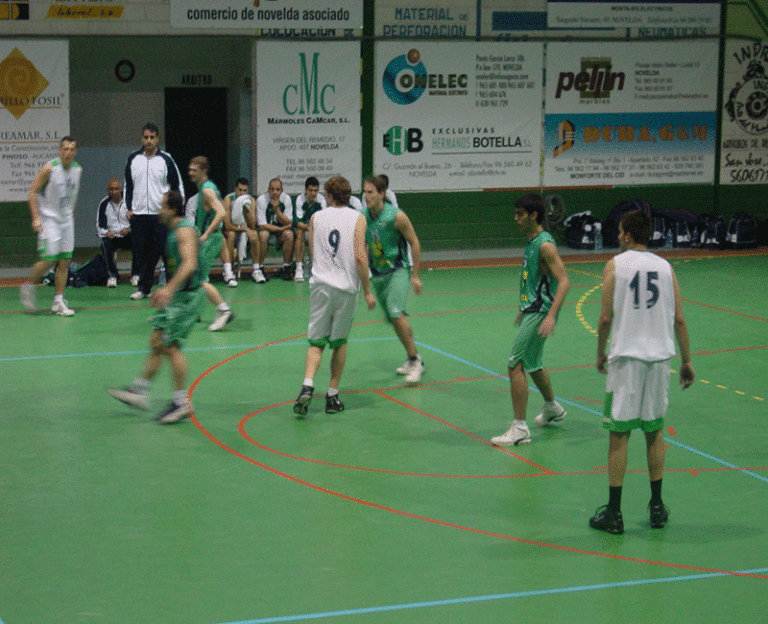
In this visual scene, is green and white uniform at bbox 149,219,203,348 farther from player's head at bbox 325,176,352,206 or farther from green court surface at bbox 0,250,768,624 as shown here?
player's head at bbox 325,176,352,206

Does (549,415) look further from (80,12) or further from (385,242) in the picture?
(80,12)

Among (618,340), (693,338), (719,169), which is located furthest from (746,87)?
(618,340)

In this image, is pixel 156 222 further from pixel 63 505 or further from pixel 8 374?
pixel 63 505

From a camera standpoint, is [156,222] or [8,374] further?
[156,222]

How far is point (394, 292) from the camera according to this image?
10383mm

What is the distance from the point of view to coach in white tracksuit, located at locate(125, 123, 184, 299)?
15234mm

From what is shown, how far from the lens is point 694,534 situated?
22.4 feet

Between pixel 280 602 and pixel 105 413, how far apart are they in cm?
423

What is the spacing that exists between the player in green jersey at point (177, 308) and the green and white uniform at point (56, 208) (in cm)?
513

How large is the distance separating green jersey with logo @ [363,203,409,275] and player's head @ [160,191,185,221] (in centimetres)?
204

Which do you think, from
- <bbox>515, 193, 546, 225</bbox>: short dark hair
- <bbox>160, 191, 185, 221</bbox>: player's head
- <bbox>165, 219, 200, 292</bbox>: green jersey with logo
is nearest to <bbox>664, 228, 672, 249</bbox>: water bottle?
<bbox>515, 193, 546, 225</bbox>: short dark hair

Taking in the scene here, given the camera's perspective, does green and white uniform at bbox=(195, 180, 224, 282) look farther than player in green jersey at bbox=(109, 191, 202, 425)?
Yes

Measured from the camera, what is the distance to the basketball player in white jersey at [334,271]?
9.27 meters

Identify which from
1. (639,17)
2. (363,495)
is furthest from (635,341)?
(639,17)
